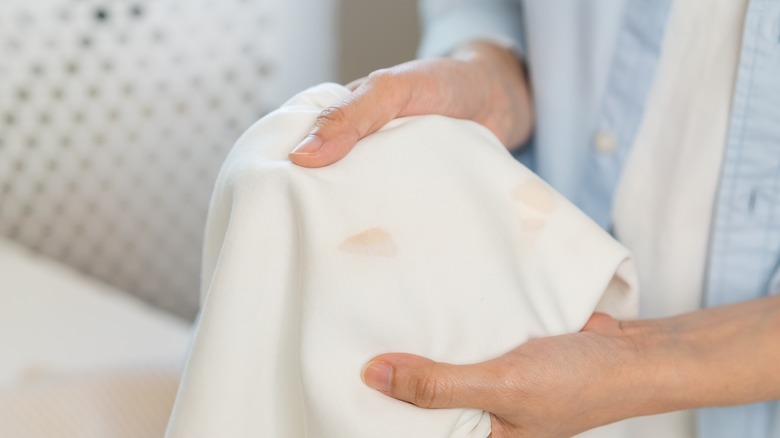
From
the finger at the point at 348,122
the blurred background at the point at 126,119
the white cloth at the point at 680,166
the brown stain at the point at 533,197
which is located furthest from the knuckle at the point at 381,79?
the blurred background at the point at 126,119

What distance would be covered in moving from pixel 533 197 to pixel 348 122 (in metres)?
0.13

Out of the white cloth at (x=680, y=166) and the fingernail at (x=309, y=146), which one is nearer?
the fingernail at (x=309, y=146)

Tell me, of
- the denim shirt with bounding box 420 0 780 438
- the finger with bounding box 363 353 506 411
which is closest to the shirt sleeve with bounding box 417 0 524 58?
the denim shirt with bounding box 420 0 780 438

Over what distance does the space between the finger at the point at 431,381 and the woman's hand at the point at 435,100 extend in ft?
0.38

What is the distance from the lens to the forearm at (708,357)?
0.52 meters

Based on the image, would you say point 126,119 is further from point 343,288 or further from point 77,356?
point 343,288

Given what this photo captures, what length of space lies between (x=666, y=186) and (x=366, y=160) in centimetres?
25

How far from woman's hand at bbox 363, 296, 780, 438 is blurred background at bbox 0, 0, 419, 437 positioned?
0.57 m

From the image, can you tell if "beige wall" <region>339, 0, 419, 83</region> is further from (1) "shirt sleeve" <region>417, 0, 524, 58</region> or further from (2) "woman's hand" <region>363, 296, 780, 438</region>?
(2) "woman's hand" <region>363, 296, 780, 438</region>

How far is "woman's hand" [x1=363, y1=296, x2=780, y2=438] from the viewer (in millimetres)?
440

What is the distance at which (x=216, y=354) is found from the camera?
447mm

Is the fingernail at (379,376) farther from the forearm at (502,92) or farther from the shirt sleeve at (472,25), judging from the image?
the shirt sleeve at (472,25)

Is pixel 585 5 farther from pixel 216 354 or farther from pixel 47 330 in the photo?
pixel 47 330

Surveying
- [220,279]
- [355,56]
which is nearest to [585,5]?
[220,279]
